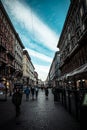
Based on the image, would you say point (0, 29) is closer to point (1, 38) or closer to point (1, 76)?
point (1, 38)

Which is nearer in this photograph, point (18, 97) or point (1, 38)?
point (18, 97)

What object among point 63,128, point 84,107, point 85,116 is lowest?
point 63,128

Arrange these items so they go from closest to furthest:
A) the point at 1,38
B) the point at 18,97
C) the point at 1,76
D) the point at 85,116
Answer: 1. the point at 85,116
2. the point at 18,97
3. the point at 1,76
4. the point at 1,38

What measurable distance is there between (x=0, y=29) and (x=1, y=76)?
1152cm

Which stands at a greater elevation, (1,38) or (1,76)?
(1,38)

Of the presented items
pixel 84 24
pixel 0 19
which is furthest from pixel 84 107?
pixel 0 19

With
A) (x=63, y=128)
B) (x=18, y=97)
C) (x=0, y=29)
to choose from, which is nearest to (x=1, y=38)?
(x=0, y=29)

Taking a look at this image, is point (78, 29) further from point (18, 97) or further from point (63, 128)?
point (63, 128)

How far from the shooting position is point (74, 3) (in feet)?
89.5

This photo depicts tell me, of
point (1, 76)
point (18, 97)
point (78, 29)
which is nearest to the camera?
point (18, 97)

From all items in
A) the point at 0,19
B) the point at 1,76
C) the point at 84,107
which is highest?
the point at 0,19

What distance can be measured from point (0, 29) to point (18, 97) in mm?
26819

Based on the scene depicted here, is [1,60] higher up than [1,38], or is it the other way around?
[1,38]

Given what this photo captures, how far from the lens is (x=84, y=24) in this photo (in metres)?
22.4
